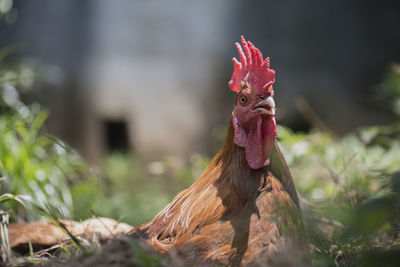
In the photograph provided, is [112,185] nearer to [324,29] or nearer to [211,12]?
[211,12]

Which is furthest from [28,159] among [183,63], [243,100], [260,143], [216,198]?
[183,63]

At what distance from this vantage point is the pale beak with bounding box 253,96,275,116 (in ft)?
6.77

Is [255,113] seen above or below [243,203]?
above

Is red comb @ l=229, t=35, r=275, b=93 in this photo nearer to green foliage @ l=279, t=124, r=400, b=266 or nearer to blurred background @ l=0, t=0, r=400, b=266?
green foliage @ l=279, t=124, r=400, b=266

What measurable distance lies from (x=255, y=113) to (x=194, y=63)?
6792 mm

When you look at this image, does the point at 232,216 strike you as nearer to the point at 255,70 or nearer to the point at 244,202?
the point at 244,202

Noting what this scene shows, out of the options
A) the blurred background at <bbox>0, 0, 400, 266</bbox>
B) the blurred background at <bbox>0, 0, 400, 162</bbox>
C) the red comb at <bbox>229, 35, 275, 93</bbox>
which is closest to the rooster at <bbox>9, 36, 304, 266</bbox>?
the red comb at <bbox>229, 35, 275, 93</bbox>

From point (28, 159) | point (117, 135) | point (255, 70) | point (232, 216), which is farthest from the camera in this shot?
point (117, 135)

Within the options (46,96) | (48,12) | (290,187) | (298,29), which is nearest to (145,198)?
(290,187)

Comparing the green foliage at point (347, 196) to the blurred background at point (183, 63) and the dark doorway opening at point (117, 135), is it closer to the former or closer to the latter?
the blurred background at point (183, 63)

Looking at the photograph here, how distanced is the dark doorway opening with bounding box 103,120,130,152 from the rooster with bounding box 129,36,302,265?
6317 millimetres

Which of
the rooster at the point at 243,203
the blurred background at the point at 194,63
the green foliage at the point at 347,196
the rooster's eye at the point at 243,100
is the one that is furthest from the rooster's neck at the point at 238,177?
the blurred background at the point at 194,63

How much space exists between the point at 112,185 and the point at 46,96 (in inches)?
113

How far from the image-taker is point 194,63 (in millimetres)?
8695
